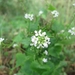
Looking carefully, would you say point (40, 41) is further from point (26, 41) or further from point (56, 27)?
point (56, 27)

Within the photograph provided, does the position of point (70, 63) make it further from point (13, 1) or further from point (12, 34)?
point (13, 1)

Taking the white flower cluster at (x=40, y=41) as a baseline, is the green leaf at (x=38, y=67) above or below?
below

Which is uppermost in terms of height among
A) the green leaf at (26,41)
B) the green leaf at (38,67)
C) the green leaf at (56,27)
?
the green leaf at (56,27)

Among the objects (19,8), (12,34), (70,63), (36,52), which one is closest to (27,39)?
(36,52)

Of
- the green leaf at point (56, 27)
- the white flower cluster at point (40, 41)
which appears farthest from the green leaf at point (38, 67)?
the green leaf at point (56, 27)

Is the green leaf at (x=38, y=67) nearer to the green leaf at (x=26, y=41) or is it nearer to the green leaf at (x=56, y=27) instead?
the green leaf at (x=26, y=41)

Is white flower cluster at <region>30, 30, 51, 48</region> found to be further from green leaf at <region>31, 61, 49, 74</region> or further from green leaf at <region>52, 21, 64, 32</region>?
green leaf at <region>52, 21, 64, 32</region>

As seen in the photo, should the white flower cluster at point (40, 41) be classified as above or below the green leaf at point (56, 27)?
below

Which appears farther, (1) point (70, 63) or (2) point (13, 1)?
(2) point (13, 1)

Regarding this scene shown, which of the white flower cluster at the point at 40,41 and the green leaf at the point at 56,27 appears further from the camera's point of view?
the green leaf at the point at 56,27

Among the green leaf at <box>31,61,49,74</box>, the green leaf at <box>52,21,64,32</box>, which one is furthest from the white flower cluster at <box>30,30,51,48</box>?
the green leaf at <box>52,21,64,32</box>

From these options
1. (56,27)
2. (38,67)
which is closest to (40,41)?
(38,67)
